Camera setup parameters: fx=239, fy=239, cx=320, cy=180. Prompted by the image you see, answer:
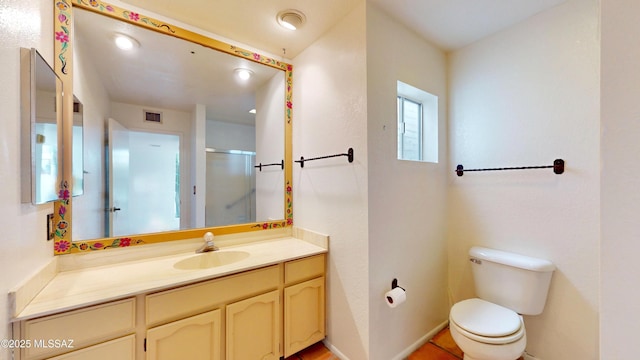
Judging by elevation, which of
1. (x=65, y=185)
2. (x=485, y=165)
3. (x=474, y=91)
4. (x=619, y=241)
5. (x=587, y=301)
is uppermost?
(x=474, y=91)

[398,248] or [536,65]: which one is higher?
[536,65]

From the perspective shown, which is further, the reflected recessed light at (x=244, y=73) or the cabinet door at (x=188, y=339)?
the reflected recessed light at (x=244, y=73)

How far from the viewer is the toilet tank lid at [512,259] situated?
1.48 metres

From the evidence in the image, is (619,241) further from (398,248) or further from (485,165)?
(485,165)

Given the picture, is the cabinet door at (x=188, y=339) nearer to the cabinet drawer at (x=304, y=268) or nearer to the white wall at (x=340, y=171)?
the cabinet drawer at (x=304, y=268)

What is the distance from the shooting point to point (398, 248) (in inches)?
64.9

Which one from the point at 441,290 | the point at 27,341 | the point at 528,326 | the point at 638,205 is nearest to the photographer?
the point at 638,205

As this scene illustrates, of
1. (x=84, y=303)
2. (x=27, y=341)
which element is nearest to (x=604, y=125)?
(x=84, y=303)

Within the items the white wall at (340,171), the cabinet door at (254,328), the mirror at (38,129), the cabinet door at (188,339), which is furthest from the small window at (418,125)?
the mirror at (38,129)

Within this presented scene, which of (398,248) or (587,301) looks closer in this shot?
(587,301)

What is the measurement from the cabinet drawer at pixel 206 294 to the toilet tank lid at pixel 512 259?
1.44 m

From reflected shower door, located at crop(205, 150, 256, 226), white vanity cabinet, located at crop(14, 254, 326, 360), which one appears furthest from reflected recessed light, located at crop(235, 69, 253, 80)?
white vanity cabinet, located at crop(14, 254, 326, 360)

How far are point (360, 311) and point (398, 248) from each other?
48 centimetres

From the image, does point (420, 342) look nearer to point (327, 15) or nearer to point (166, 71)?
point (327, 15)
